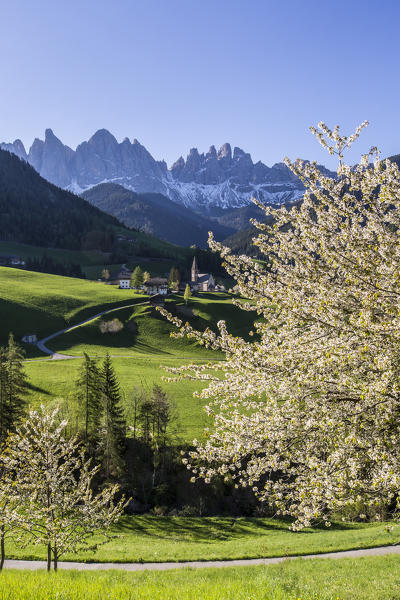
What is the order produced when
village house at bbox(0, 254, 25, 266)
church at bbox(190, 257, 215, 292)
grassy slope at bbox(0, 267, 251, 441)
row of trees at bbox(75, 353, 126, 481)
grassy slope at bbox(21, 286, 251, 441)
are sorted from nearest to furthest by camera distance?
row of trees at bbox(75, 353, 126, 481), grassy slope at bbox(21, 286, 251, 441), grassy slope at bbox(0, 267, 251, 441), church at bbox(190, 257, 215, 292), village house at bbox(0, 254, 25, 266)

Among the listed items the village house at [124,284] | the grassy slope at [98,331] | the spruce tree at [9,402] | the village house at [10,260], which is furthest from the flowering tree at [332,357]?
the village house at [10,260]

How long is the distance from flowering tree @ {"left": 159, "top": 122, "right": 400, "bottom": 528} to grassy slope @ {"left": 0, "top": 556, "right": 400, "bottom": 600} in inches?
72.8

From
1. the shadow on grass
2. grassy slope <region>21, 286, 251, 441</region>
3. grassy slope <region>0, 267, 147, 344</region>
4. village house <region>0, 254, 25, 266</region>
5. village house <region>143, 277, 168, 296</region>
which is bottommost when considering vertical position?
the shadow on grass

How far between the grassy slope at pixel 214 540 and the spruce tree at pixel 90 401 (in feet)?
38.6

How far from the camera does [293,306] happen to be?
9398 millimetres

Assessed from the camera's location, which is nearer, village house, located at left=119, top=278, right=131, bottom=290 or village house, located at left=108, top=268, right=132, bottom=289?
village house, located at left=119, top=278, right=131, bottom=290

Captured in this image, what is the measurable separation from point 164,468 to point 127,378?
2495 cm

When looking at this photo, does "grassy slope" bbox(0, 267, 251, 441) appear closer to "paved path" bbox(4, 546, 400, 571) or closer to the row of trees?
the row of trees

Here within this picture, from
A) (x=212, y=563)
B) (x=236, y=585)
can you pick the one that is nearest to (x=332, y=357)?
(x=236, y=585)

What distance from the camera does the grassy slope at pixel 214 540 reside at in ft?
76.9

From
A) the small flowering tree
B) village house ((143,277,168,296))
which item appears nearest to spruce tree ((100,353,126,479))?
the small flowering tree

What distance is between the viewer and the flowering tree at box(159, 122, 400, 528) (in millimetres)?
7871

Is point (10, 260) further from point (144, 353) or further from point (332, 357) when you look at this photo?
point (332, 357)

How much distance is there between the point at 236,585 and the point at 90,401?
39.8 meters
